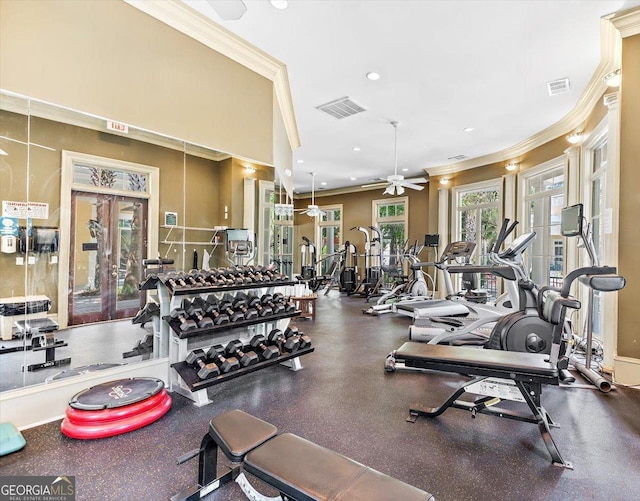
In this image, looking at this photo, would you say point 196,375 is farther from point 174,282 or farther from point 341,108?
point 341,108

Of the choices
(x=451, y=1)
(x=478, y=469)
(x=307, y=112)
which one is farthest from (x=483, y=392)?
(x=307, y=112)

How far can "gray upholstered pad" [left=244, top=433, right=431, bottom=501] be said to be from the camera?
108 cm

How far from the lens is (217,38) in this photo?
11.1ft

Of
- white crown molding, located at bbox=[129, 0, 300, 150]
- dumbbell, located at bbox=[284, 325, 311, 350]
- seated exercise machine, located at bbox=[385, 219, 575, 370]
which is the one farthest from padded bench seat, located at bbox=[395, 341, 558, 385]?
white crown molding, located at bbox=[129, 0, 300, 150]

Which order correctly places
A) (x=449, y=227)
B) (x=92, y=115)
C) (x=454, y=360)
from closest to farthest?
(x=454, y=360) < (x=92, y=115) < (x=449, y=227)

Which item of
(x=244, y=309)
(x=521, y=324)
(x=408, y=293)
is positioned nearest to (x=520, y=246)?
(x=521, y=324)

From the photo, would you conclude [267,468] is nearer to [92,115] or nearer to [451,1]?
[92,115]

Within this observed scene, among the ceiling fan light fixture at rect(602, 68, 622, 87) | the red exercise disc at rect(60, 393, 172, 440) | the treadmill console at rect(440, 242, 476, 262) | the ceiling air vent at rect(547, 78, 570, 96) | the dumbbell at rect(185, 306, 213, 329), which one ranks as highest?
the ceiling air vent at rect(547, 78, 570, 96)

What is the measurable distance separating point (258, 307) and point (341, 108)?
3.42 m

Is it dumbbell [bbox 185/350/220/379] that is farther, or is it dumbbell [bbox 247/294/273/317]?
dumbbell [bbox 247/294/273/317]

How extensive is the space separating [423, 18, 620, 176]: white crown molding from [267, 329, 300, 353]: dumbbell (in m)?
4.23

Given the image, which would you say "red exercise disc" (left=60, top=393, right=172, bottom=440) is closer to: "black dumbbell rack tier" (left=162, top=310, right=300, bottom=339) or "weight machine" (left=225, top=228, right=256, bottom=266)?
"black dumbbell rack tier" (left=162, top=310, right=300, bottom=339)

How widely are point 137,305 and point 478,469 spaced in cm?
297

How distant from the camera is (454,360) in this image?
2.25 m
